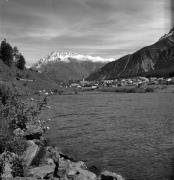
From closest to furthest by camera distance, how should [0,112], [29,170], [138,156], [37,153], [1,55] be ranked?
[29,170] < [37,153] < [0,112] < [138,156] < [1,55]

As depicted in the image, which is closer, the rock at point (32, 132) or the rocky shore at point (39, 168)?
the rocky shore at point (39, 168)

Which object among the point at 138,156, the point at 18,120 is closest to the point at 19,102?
the point at 18,120

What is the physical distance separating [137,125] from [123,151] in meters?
17.5

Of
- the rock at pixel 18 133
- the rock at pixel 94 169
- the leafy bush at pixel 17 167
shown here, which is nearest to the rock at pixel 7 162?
the leafy bush at pixel 17 167

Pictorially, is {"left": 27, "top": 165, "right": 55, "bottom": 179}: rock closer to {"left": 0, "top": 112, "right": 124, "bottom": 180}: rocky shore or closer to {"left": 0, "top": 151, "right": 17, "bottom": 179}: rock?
{"left": 0, "top": 112, "right": 124, "bottom": 180}: rocky shore

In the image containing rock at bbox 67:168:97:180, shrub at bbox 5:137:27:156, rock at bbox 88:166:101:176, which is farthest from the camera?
rock at bbox 88:166:101:176

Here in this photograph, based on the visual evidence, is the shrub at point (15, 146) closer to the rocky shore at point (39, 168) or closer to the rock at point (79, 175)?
the rocky shore at point (39, 168)

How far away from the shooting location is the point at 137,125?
47594 mm

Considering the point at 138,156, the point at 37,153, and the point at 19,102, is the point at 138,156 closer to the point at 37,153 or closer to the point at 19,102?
the point at 37,153

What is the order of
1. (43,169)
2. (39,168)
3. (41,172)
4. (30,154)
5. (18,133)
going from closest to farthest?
1. (41,172)
2. (43,169)
3. (39,168)
4. (30,154)
5. (18,133)

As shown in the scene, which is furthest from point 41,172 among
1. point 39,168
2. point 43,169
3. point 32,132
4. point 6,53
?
point 6,53

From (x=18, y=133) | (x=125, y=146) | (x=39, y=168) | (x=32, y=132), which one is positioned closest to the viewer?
(x=39, y=168)

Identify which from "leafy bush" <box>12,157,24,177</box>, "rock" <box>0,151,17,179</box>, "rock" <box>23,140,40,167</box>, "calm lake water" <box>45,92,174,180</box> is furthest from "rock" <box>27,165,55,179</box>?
"calm lake water" <box>45,92,174,180</box>

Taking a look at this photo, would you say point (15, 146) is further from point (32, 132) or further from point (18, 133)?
point (32, 132)
